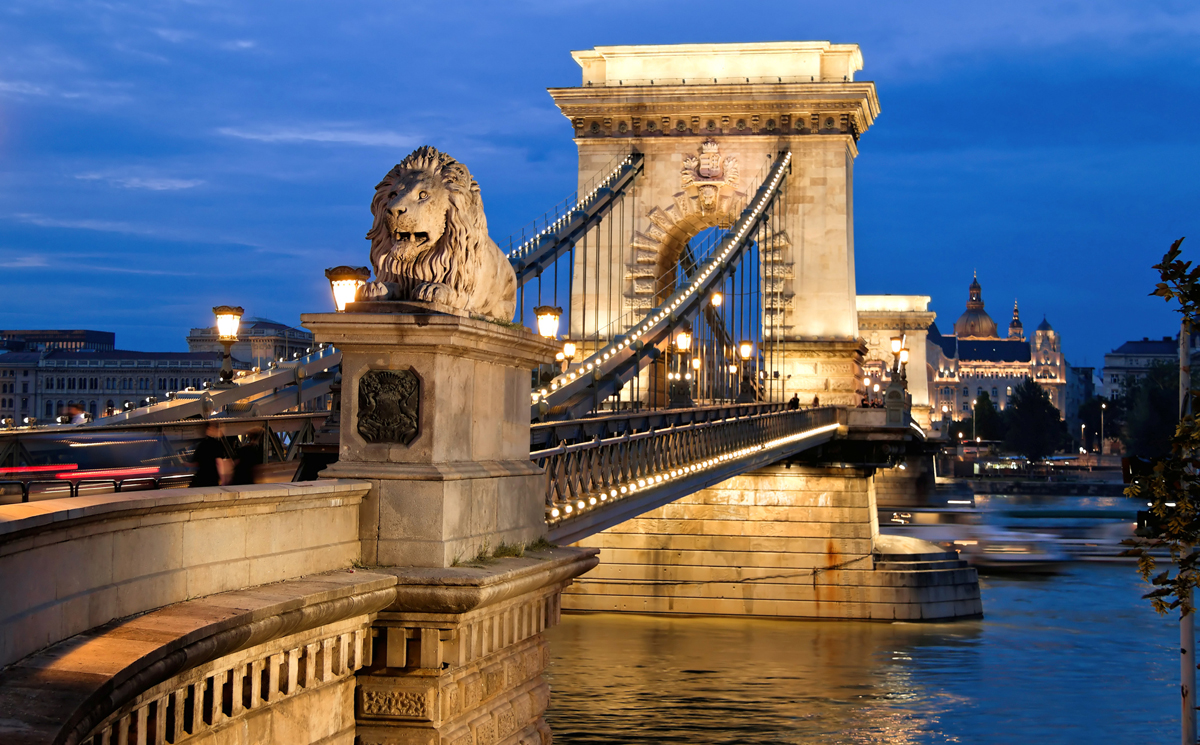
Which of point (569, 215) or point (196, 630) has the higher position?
point (569, 215)

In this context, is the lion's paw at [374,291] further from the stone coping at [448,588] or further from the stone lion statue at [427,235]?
the stone coping at [448,588]

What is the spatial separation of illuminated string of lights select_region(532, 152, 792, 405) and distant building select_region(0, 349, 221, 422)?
63.1m

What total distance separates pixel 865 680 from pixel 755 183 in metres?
23.7

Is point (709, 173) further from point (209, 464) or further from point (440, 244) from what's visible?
point (440, 244)

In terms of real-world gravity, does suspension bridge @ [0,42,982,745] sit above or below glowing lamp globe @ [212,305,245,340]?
below

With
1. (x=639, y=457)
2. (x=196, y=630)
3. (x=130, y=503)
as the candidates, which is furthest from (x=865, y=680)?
(x=130, y=503)

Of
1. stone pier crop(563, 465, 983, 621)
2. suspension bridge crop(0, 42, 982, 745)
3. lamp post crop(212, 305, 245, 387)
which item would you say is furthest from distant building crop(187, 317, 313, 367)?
lamp post crop(212, 305, 245, 387)

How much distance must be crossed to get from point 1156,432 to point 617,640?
87.0 metres

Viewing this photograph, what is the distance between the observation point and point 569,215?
45562 mm

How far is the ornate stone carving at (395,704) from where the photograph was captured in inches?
348

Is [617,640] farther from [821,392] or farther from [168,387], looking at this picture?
[168,387]

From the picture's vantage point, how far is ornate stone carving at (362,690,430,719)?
348 inches

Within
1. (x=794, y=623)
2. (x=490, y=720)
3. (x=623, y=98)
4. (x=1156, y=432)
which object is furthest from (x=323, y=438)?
(x=1156, y=432)

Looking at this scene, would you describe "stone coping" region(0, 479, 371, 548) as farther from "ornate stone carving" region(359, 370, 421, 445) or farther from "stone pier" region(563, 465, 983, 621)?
"stone pier" region(563, 465, 983, 621)
